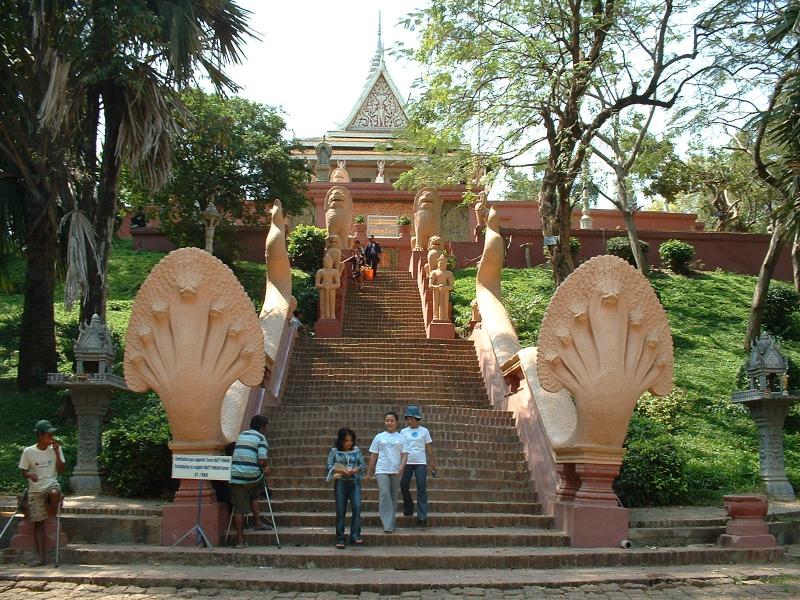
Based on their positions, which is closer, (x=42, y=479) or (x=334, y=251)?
(x=42, y=479)

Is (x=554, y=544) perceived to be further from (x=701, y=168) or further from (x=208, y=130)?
(x=701, y=168)

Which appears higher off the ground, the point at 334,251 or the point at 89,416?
the point at 334,251

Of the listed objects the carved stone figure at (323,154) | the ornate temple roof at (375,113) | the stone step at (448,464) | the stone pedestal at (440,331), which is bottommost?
the stone step at (448,464)

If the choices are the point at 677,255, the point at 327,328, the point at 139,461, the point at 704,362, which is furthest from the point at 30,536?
the point at 677,255

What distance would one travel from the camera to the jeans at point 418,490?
927cm

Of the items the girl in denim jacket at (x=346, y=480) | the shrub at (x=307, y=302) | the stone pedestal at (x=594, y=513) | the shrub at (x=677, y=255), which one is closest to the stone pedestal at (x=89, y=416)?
the girl in denim jacket at (x=346, y=480)

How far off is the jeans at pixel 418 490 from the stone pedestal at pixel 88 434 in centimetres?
402

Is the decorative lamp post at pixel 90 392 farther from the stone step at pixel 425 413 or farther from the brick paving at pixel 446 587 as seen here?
the brick paving at pixel 446 587

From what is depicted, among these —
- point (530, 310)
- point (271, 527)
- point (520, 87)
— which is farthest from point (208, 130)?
point (271, 527)

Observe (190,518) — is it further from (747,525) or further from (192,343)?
(747,525)

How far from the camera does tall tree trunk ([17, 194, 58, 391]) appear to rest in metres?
15.3

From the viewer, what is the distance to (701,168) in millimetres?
A: 28875

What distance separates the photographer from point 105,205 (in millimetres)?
14852

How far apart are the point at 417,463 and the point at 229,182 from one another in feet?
57.0
